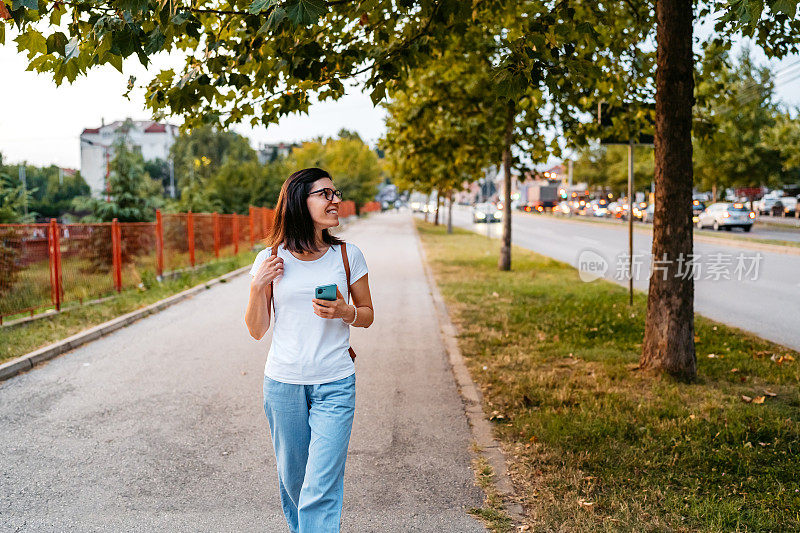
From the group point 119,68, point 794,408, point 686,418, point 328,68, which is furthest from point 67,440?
point 794,408

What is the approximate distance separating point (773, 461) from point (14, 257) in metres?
9.27

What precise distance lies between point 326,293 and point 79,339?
273 inches

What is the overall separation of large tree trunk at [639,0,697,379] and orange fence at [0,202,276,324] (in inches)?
235

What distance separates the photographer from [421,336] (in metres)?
9.38

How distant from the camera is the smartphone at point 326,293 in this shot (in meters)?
2.76

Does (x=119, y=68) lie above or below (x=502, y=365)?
above

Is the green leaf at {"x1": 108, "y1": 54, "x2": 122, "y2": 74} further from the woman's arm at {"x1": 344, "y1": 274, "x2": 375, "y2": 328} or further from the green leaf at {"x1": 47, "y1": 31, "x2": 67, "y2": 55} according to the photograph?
the woman's arm at {"x1": 344, "y1": 274, "x2": 375, "y2": 328}

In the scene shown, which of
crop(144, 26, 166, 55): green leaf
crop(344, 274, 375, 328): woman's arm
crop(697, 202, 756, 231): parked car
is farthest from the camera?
crop(697, 202, 756, 231): parked car

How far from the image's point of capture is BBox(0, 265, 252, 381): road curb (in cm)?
704

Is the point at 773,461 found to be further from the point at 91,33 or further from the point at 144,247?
the point at 144,247

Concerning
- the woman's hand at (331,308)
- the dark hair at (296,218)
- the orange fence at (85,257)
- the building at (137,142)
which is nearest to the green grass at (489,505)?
the woman's hand at (331,308)

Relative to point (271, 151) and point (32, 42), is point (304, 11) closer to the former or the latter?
point (32, 42)

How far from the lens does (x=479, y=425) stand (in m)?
5.35

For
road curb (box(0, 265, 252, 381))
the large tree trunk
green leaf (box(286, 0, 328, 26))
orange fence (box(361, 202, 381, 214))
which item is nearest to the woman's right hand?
green leaf (box(286, 0, 328, 26))
